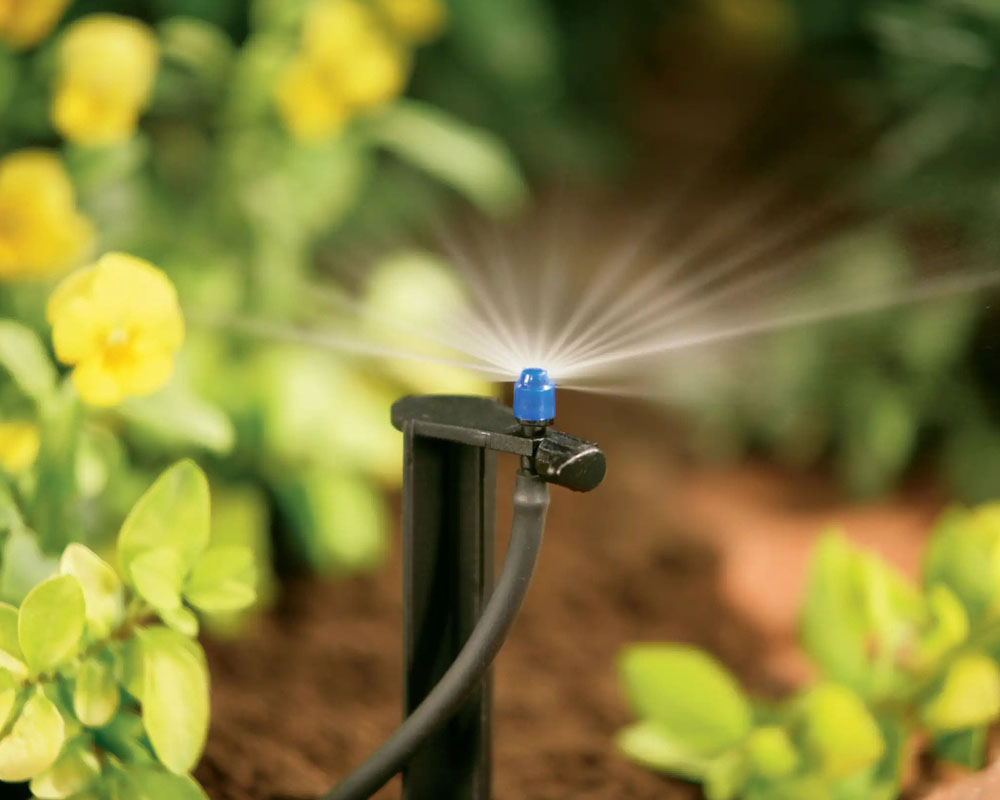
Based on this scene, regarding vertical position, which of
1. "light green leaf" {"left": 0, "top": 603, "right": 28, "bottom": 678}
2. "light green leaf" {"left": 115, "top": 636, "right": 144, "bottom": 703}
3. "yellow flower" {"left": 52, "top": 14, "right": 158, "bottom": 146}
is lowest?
"light green leaf" {"left": 115, "top": 636, "right": 144, "bottom": 703}

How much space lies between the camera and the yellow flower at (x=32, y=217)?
74cm

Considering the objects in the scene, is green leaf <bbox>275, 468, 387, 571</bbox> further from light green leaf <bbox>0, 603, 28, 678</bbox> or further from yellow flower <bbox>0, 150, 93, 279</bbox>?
light green leaf <bbox>0, 603, 28, 678</bbox>

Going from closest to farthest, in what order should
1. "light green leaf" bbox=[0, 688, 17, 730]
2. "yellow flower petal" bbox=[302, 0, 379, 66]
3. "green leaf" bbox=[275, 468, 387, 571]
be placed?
"light green leaf" bbox=[0, 688, 17, 730] < "yellow flower petal" bbox=[302, 0, 379, 66] < "green leaf" bbox=[275, 468, 387, 571]

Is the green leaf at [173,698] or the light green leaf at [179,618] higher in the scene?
the light green leaf at [179,618]

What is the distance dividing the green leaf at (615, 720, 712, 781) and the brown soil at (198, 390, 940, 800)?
0.04m

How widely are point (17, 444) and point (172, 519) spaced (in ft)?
0.63

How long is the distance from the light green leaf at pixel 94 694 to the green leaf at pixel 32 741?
0.01m

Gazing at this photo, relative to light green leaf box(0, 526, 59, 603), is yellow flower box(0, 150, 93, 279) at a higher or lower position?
higher

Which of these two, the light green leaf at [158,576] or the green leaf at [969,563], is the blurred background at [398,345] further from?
the green leaf at [969,563]

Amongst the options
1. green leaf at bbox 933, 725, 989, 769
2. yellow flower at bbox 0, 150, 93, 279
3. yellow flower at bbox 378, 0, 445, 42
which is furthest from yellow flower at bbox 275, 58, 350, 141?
green leaf at bbox 933, 725, 989, 769

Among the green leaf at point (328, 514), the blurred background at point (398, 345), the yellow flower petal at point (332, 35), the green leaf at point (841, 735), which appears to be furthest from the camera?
the green leaf at point (328, 514)

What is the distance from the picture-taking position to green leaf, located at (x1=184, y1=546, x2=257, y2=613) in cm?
54

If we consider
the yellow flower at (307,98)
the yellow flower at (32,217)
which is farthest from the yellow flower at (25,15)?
the yellow flower at (307,98)

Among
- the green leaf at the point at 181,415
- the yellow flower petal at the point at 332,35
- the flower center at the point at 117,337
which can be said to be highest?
the yellow flower petal at the point at 332,35
